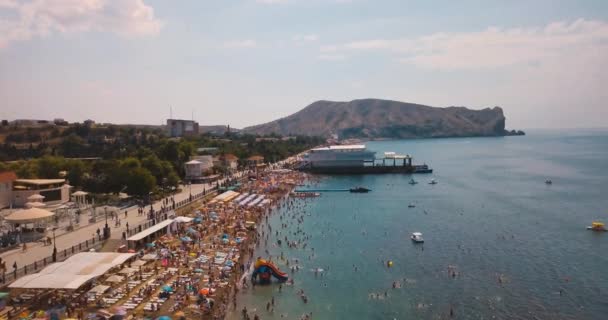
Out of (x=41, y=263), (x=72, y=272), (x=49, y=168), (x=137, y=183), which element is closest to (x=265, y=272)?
(x=72, y=272)

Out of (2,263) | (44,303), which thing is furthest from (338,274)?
(2,263)

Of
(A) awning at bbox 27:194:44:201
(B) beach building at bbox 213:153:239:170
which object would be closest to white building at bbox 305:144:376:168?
(B) beach building at bbox 213:153:239:170

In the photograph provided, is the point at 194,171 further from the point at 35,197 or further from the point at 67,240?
the point at 67,240

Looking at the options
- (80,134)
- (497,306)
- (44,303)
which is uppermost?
(80,134)

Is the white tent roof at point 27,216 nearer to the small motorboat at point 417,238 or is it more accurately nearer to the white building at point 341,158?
the small motorboat at point 417,238

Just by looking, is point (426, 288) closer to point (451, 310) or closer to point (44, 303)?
point (451, 310)

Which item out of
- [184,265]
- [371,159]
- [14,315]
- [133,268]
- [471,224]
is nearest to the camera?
[14,315]

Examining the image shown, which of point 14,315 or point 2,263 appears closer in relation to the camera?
point 14,315
